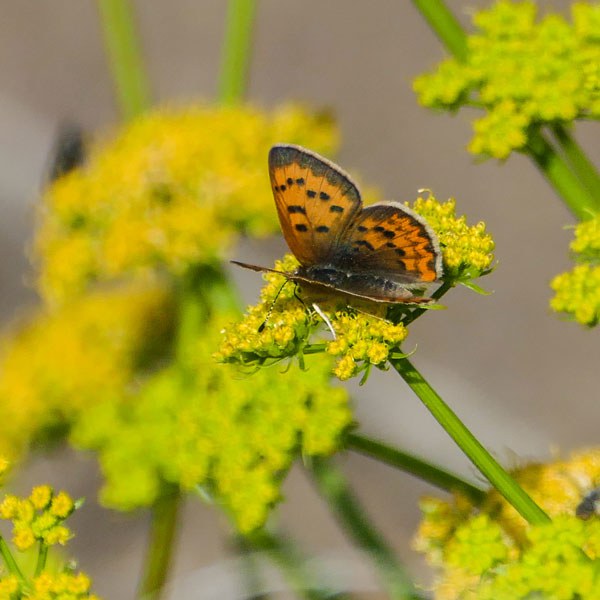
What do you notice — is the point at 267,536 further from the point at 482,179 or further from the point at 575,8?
the point at 482,179

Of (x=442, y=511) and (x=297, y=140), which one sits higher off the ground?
(x=297, y=140)

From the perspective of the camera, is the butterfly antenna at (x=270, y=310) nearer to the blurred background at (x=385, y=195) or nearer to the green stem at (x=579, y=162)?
the green stem at (x=579, y=162)

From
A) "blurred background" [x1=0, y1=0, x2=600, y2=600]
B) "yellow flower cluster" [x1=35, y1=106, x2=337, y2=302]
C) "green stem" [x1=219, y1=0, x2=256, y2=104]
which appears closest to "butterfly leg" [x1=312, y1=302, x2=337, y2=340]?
"yellow flower cluster" [x1=35, y1=106, x2=337, y2=302]

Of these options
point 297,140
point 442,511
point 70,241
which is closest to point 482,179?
point 297,140

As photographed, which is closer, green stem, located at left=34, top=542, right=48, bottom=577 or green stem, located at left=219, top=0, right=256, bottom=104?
green stem, located at left=34, top=542, right=48, bottom=577

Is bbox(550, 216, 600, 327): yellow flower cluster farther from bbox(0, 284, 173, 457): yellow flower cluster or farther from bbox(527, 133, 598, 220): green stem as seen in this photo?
bbox(0, 284, 173, 457): yellow flower cluster

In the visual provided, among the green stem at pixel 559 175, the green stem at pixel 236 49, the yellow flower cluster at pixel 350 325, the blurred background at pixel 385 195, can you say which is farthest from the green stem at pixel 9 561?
the blurred background at pixel 385 195
